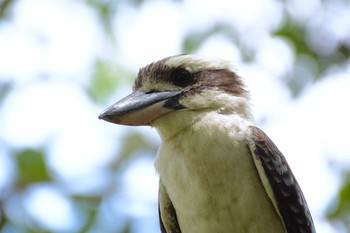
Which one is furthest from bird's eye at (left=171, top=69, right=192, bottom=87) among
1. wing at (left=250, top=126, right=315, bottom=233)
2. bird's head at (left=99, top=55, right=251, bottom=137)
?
wing at (left=250, top=126, right=315, bottom=233)

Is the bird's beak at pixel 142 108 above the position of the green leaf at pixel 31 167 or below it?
below

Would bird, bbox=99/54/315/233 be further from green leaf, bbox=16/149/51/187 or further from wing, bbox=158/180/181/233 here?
green leaf, bbox=16/149/51/187

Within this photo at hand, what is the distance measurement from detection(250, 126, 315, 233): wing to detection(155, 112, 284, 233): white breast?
0.03 metres

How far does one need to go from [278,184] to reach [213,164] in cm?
33

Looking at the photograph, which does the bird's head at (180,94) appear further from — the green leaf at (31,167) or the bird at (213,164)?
the green leaf at (31,167)

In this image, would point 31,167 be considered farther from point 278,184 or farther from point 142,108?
point 278,184

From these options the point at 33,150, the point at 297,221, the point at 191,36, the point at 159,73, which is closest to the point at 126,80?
the point at 191,36

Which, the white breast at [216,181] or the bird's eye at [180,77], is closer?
the white breast at [216,181]

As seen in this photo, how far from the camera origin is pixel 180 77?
4.41m

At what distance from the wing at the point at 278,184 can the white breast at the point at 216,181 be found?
34 mm

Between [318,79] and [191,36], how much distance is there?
117 centimetres

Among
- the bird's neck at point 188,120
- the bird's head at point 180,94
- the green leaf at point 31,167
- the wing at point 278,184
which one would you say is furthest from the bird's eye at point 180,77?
the green leaf at point 31,167

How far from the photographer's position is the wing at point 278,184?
4.09 meters

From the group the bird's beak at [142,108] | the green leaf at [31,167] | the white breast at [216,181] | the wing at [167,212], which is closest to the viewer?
the white breast at [216,181]
